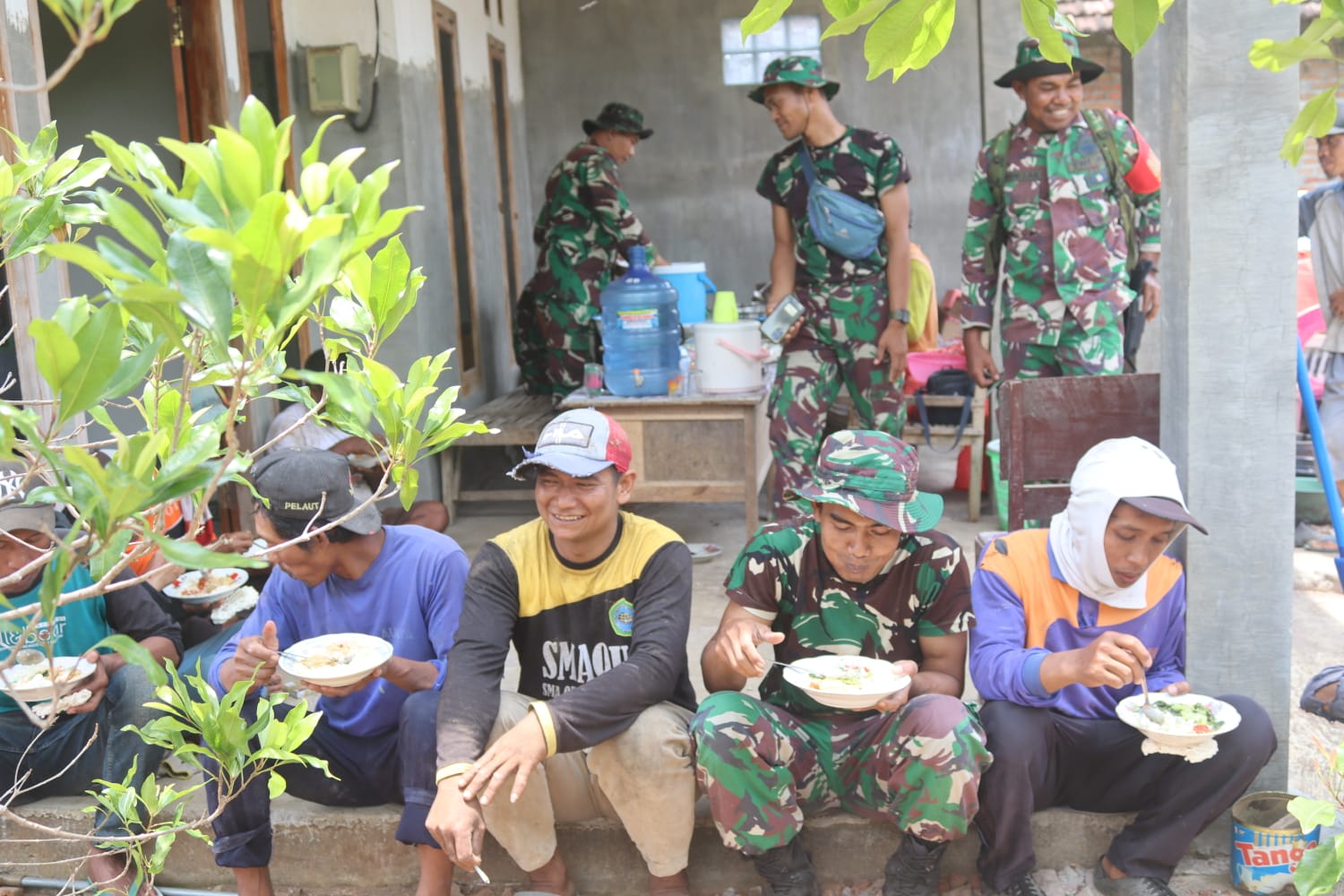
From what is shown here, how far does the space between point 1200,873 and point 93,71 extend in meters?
5.65

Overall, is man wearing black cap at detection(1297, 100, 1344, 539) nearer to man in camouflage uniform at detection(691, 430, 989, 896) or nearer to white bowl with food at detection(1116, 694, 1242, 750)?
white bowl with food at detection(1116, 694, 1242, 750)

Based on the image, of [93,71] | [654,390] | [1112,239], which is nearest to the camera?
[1112,239]

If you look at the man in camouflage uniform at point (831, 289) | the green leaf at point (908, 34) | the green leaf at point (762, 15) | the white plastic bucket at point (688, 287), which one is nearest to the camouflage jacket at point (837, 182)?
the man in camouflage uniform at point (831, 289)

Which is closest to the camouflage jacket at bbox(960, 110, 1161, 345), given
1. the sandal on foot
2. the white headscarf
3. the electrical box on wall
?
the white headscarf

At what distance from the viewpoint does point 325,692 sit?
104 inches

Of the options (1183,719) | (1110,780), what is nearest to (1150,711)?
(1183,719)

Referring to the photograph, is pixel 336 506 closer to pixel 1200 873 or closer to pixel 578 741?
pixel 578 741

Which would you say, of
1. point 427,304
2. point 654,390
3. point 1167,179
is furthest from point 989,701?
point 427,304

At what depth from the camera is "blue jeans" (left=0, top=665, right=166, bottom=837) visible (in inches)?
117

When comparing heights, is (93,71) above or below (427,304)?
above

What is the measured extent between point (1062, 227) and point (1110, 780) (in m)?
2.10

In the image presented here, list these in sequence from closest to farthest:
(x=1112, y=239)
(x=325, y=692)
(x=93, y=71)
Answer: (x=325, y=692) → (x=1112, y=239) → (x=93, y=71)

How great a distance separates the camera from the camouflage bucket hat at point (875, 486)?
8.96ft

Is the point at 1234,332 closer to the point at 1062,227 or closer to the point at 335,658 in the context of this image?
the point at 1062,227
